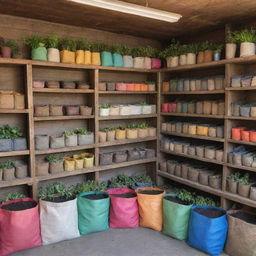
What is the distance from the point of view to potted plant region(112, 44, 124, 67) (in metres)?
4.59

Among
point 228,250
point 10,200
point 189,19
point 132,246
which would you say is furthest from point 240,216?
point 10,200

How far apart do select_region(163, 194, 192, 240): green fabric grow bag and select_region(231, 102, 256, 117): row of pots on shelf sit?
150 centimetres

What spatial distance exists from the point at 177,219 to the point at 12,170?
2.41 metres

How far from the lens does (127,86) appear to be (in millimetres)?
4828

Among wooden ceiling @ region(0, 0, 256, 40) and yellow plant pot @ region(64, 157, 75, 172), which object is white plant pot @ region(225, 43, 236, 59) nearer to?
wooden ceiling @ region(0, 0, 256, 40)

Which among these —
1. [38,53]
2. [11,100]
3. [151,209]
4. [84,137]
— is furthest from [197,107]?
[11,100]

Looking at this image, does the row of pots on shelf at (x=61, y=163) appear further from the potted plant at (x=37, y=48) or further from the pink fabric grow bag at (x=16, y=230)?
the potted plant at (x=37, y=48)

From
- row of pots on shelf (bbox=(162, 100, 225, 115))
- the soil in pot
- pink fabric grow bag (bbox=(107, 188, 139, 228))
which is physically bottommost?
pink fabric grow bag (bbox=(107, 188, 139, 228))

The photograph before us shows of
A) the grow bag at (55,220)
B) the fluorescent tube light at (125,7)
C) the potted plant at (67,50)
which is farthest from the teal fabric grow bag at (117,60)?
the grow bag at (55,220)

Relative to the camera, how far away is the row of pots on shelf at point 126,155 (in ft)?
15.4

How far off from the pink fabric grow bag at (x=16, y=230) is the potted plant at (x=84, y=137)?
1.35 metres

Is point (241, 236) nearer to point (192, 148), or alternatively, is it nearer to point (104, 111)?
point (192, 148)

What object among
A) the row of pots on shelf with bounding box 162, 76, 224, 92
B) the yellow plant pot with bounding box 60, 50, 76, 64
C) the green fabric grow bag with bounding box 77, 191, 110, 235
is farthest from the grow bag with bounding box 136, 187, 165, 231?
the yellow plant pot with bounding box 60, 50, 76, 64

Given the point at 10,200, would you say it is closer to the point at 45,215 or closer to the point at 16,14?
the point at 45,215
